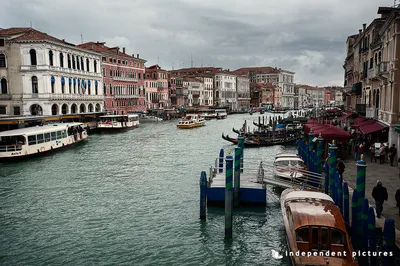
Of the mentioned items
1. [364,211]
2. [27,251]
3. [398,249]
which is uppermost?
[364,211]

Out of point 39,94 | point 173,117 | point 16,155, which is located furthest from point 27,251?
point 173,117

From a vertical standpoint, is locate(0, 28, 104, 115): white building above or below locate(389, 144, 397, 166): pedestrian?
above

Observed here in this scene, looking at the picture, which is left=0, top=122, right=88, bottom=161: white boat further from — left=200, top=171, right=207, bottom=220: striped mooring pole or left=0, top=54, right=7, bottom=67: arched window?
left=200, top=171, right=207, bottom=220: striped mooring pole

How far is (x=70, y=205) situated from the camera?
1130cm

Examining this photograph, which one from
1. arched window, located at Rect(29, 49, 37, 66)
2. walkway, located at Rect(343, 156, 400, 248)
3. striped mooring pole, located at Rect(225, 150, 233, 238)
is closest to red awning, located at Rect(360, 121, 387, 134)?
walkway, located at Rect(343, 156, 400, 248)

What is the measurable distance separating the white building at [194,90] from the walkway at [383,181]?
2135 inches

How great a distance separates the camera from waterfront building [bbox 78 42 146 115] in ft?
144

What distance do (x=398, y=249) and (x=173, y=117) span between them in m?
49.9

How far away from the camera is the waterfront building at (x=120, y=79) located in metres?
44.0

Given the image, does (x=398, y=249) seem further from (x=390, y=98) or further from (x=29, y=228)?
(x=390, y=98)

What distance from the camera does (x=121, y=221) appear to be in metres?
9.88

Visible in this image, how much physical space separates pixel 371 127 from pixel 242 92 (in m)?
77.9

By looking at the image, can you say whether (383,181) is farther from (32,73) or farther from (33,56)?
(33,56)

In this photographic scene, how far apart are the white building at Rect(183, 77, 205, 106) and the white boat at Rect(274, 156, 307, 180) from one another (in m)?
54.6
